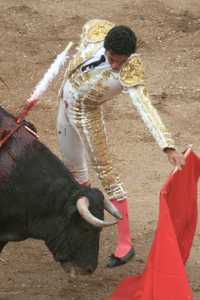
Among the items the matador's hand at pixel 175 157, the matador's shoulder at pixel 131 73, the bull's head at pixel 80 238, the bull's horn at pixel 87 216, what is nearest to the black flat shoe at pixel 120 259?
the bull's head at pixel 80 238

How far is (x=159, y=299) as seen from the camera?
5359 millimetres

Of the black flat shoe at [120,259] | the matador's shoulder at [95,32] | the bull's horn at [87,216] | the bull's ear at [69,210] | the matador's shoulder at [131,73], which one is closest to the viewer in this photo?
the bull's horn at [87,216]

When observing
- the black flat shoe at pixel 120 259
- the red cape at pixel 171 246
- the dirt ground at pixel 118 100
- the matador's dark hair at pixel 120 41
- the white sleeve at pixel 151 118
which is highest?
the matador's dark hair at pixel 120 41

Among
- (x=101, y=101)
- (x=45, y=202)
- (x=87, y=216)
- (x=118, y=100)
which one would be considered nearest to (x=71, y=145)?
(x=101, y=101)

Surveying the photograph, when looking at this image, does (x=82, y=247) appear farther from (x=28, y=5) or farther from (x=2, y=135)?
(x=28, y=5)

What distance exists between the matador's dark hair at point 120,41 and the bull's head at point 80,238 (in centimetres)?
88

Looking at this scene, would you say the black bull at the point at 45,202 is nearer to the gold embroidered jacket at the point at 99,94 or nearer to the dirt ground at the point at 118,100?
the gold embroidered jacket at the point at 99,94

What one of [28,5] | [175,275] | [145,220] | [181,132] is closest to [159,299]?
[175,275]

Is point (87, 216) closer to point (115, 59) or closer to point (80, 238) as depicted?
point (80, 238)

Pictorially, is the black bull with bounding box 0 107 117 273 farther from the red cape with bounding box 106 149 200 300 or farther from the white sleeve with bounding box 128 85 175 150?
the white sleeve with bounding box 128 85 175 150

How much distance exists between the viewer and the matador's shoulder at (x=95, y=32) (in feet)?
19.2

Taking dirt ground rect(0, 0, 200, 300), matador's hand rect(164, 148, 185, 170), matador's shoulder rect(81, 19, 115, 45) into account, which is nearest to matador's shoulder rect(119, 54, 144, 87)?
matador's shoulder rect(81, 19, 115, 45)

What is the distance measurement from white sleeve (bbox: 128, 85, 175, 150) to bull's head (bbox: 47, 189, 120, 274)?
501 mm

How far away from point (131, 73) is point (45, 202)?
3.19 feet
